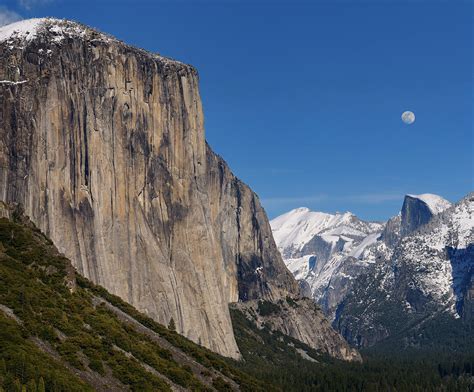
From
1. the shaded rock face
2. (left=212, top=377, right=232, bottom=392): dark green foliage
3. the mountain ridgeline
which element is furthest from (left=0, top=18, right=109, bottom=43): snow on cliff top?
(left=212, top=377, right=232, bottom=392): dark green foliage

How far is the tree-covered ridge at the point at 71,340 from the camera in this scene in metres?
87.3

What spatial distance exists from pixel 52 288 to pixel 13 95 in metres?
68.0

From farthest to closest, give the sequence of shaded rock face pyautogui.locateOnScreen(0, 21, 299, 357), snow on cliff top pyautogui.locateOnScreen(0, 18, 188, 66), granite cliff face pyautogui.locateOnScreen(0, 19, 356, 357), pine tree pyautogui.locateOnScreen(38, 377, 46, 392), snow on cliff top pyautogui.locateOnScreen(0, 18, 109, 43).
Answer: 1. snow on cliff top pyautogui.locateOnScreen(0, 18, 109, 43)
2. snow on cliff top pyautogui.locateOnScreen(0, 18, 188, 66)
3. granite cliff face pyautogui.locateOnScreen(0, 19, 356, 357)
4. shaded rock face pyautogui.locateOnScreen(0, 21, 299, 357)
5. pine tree pyautogui.locateOnScreen(38, 377, 46, 392)

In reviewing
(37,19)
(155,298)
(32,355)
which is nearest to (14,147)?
(37,19)

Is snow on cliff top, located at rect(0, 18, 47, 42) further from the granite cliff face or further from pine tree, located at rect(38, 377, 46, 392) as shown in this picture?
pine tree, located at rect(38, 377, 46, 392)

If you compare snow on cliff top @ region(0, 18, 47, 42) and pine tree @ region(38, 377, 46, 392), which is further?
snow on cliff top @ region(0, 18, 47, 42)

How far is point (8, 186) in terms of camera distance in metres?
167

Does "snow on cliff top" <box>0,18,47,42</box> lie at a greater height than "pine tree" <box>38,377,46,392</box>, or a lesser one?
greater

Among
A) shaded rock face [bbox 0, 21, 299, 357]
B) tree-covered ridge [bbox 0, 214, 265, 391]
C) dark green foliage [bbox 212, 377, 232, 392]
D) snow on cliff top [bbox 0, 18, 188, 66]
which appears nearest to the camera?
tree-covered ridge [bbox 0, 214, 265, 391]

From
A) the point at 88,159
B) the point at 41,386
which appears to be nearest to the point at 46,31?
the point at 88,159

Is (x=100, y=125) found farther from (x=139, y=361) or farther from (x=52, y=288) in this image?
(x=139, y=361)

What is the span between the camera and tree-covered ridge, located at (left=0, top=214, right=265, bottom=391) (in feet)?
286

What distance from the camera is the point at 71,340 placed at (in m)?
99.1

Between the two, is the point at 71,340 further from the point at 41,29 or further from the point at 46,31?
the point at 41,29
